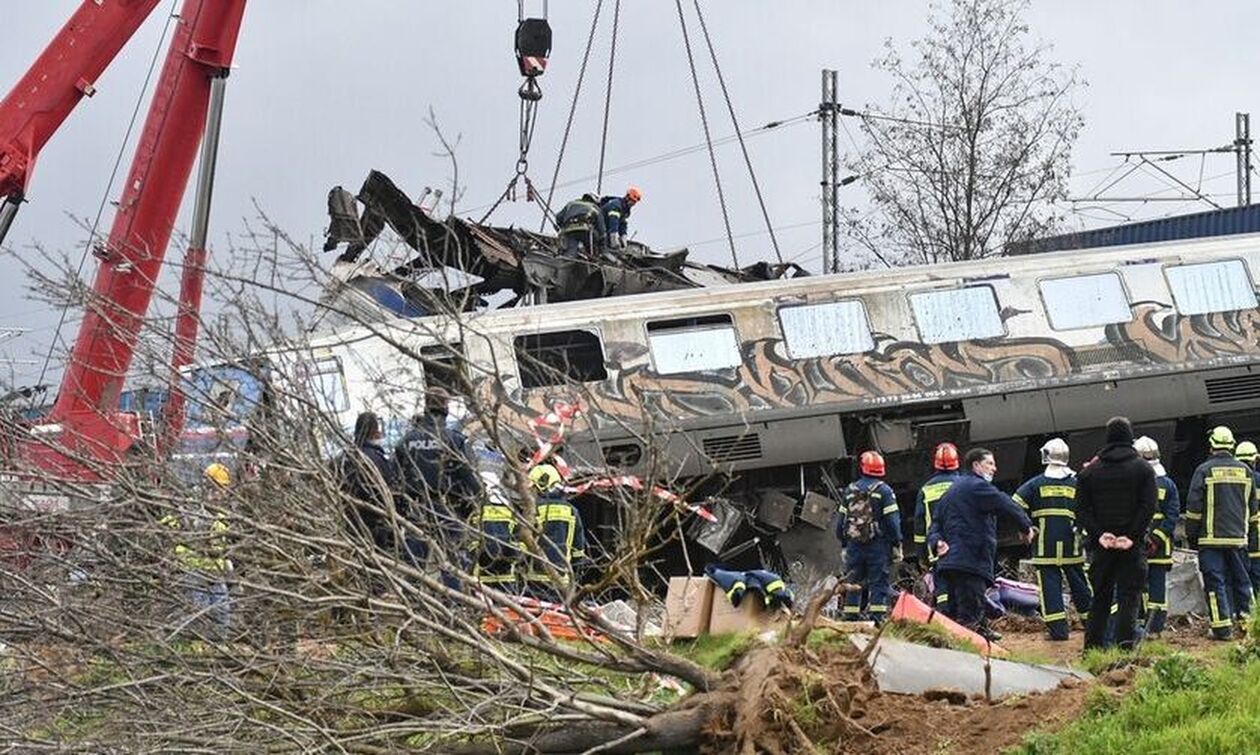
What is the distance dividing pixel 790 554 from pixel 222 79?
6.32 meters

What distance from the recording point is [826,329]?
1540 cm

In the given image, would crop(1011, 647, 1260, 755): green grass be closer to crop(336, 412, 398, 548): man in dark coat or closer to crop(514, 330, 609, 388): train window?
crop(336, 412, 398, 548): man in dark coat

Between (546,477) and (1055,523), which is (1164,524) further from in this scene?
(546,477)

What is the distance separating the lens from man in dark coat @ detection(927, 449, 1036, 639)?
1093 centimetres

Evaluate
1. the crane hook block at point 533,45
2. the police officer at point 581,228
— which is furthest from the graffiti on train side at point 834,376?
the crane hook block at point 533,45

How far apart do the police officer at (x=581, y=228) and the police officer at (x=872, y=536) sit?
5.09 m

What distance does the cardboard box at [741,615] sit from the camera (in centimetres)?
880

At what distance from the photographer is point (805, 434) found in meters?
14.8

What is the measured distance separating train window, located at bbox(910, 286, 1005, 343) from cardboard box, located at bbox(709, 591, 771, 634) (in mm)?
7175

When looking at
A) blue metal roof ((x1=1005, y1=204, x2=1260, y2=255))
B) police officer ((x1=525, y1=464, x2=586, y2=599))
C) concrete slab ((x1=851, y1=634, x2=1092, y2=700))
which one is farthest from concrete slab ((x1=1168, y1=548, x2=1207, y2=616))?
blue metal roof ((x1=1005, y1=204, x2=1260, y2=255))

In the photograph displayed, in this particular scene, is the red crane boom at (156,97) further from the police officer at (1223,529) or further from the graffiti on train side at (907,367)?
the police officer at (1223,529)

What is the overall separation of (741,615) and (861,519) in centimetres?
355

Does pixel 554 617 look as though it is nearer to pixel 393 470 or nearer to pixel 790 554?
pixel 393 470

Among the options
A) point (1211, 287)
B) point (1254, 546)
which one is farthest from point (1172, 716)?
point (1211, 287)
